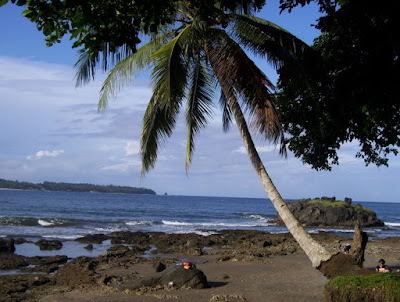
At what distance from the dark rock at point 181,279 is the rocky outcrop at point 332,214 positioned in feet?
102

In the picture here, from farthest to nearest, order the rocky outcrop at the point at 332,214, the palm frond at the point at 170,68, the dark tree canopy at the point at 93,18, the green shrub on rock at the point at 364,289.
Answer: the rocky outcrop at the point at 332,214, the palm frond at the point at 170,68, the green shrub on rock at the point at 364,289, the dark tree canopy at the point at 93,18

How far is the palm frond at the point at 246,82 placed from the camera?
339 inches

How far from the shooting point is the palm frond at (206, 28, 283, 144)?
8.62 meters

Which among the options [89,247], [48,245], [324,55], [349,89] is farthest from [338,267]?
[48,245]

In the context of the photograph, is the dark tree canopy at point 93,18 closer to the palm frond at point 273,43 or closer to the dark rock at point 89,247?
the palm frond at point 273,43

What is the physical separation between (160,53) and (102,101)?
257 cm

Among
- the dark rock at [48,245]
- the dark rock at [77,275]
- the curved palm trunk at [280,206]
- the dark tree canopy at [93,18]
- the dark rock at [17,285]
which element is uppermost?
the dark tree canopy at [93,18]

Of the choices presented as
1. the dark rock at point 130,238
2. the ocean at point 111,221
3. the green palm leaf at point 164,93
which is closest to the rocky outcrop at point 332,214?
the ocean at point 111,221

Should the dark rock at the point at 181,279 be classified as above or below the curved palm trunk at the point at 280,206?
below

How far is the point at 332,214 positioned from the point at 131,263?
95.4ft

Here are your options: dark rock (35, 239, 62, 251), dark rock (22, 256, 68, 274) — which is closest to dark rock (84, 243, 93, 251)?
dark rock (35, 239, 62, 251)

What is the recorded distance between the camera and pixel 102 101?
1082 centimetres

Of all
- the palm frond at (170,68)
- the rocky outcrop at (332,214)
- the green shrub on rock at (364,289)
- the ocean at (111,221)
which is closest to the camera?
the green shrub on rock at (364,289)

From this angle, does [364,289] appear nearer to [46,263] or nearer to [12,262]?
[46,263]
